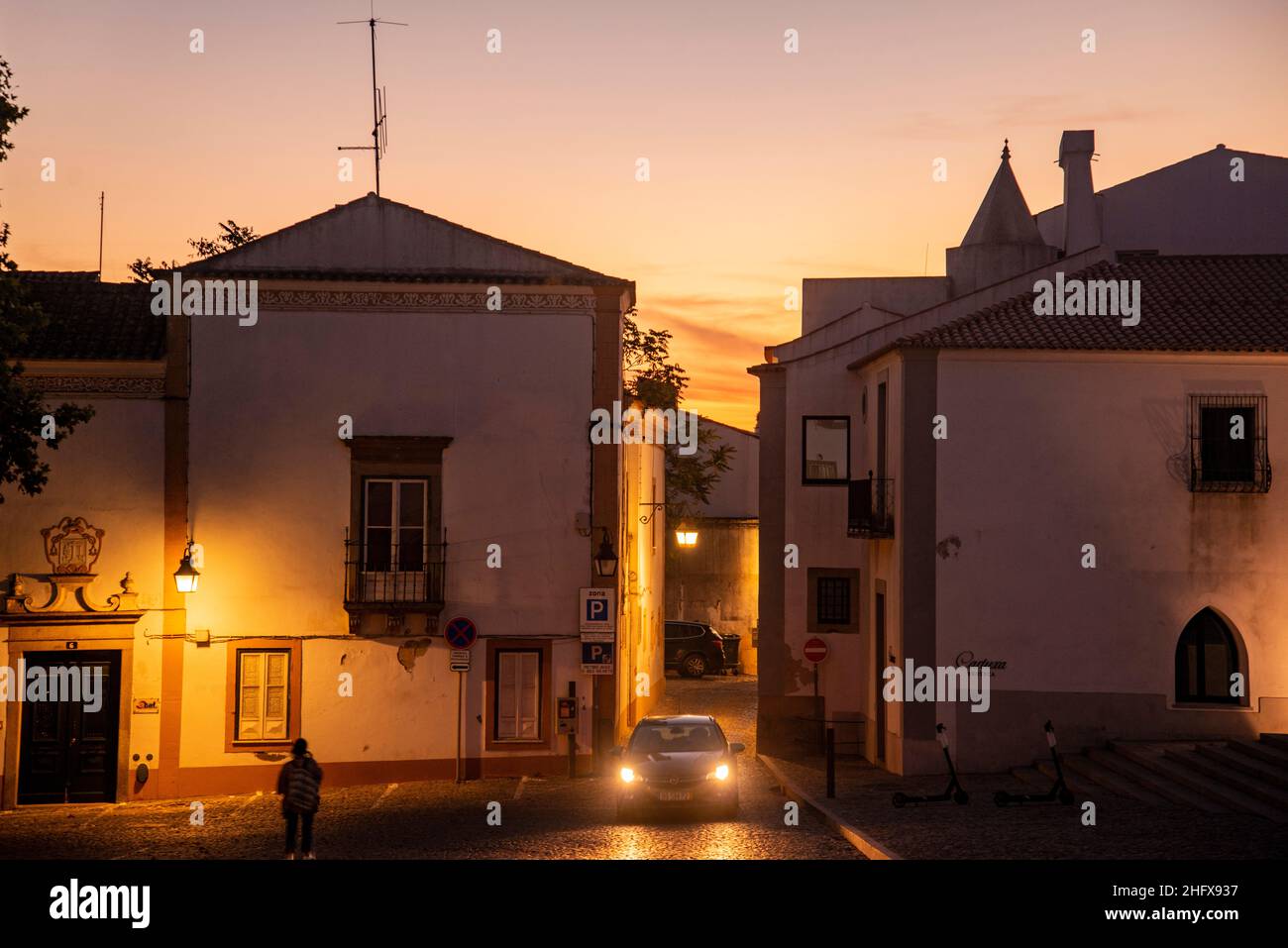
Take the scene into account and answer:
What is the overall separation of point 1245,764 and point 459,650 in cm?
1263

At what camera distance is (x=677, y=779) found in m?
19.9

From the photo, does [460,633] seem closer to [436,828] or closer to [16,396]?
[436,828]

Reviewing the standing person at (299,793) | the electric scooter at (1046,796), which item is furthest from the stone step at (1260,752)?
the standing person at (299,793)

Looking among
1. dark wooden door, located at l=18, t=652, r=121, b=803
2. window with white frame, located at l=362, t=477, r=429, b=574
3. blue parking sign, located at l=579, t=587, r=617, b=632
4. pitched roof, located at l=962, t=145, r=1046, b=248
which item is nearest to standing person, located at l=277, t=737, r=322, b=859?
window with white frame, located at l=362, t=477, r=429, b=574

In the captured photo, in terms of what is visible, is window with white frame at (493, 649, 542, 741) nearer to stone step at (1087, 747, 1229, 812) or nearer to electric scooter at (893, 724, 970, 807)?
electric scooter at (893, 724, 970, 807)

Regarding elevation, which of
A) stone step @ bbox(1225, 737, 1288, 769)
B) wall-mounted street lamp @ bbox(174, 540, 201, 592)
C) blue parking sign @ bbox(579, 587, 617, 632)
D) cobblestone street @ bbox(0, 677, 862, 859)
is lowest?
cobblestone street @ bbox(0, 677, 862, 859)

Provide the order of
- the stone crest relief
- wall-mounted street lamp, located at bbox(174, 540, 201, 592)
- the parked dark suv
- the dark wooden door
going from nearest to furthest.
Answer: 1. wall-mounted street lamp, located at bbox(174, 540, 201, 592)
2. the dark wooden door
3. the stone crest relief
4. the parked dark suv

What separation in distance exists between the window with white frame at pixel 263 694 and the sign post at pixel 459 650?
2.89 m

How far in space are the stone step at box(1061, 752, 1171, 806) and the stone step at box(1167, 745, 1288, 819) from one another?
3.15 ft

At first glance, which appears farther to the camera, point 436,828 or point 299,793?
point 436,828

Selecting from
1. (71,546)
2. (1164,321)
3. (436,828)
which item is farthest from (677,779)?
(1164,321)

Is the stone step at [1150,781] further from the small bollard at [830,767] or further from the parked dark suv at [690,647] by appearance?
the parked dark suv at [690,647]

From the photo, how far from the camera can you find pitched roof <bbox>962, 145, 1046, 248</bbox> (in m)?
35.9
